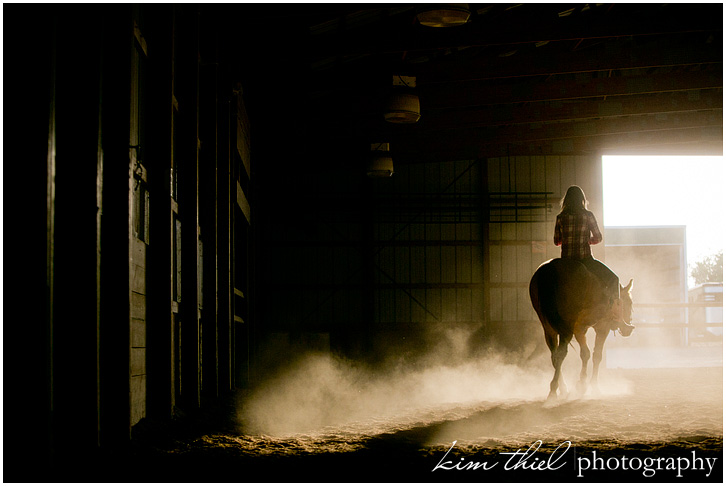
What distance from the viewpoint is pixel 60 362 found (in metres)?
4.43

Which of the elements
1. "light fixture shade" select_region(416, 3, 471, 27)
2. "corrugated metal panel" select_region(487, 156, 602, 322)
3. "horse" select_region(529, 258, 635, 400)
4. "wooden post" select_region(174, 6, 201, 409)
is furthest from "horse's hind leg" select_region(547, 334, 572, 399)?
"corrugated metal panel" select_region(487, 156, 602, 322)

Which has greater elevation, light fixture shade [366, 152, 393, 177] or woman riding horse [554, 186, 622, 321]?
light fixture shade [366, 152, 393, 177]

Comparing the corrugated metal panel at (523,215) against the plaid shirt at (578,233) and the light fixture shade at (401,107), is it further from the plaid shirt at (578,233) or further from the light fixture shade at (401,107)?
the plaid shirt at (578,233)

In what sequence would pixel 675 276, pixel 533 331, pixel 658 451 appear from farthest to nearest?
1. pixel 675 276
2. pixel 533 331
3. pixel 658 451

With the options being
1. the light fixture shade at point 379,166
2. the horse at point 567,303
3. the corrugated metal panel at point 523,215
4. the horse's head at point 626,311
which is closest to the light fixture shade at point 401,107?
the horse at point 567,303

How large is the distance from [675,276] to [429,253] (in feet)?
76.7

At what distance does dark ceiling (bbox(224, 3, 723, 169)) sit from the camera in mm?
10258

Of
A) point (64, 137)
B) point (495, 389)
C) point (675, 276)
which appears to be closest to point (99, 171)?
point (64, 137)

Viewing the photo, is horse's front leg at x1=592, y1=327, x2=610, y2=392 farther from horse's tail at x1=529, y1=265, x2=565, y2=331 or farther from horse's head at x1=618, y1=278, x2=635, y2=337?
horse's tail at x1=529, y1=265, x2=565, y2=331

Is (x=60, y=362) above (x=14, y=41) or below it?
below

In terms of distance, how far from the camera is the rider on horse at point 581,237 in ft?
27.6

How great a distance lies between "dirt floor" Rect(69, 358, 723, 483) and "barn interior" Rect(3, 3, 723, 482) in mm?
491

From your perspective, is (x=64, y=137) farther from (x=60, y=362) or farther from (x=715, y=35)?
(x=715, y=35)

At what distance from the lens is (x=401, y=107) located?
11156 millimetres
